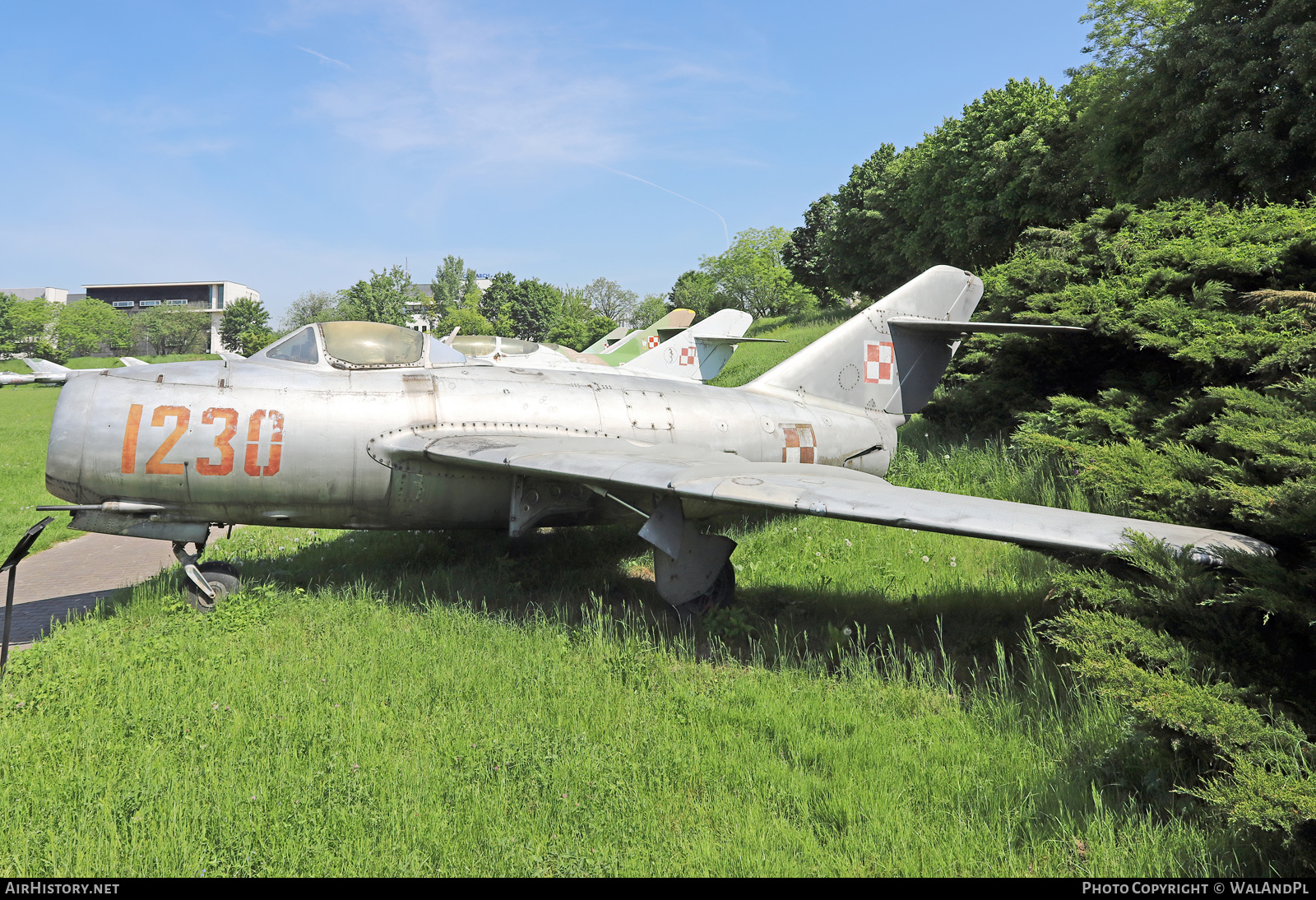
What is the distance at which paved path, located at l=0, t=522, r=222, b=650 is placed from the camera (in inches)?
264

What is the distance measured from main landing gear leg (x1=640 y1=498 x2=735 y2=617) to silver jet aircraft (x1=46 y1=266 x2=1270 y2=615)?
0.05 feet

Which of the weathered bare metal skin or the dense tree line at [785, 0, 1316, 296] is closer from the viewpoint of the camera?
the weathered bare metal skin

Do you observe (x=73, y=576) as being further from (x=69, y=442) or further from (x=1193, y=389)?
(x=1193, y=389)

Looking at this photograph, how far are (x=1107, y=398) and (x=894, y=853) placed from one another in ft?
21.1

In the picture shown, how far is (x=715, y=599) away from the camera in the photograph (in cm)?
610

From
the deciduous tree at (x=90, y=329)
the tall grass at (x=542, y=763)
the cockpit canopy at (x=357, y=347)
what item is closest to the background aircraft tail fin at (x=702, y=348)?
the cockpit canopy at (x=357, y=347)

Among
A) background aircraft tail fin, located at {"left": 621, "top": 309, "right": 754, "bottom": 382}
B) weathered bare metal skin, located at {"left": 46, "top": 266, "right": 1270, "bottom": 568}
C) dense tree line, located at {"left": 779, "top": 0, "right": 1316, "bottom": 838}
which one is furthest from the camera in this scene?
background aircraft tail fin, located at {"left": 621, "top": 309, "right": 754, "bottom": 382}

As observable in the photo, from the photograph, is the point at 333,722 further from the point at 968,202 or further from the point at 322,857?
the point at 968,202

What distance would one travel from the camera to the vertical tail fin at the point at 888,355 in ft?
28.9

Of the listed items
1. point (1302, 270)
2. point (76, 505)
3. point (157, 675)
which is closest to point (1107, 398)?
point (1302, 270)

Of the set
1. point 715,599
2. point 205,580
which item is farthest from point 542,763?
point 205,580

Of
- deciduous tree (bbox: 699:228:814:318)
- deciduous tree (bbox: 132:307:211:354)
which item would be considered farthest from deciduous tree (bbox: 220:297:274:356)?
deciduous tree (bbox: 699:228:814:318)

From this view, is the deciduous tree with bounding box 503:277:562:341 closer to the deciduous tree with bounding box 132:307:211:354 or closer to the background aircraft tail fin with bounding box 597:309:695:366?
the deciduous tree with bounding box 132:307:211:354

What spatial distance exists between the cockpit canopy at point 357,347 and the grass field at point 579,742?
7.22 feet
